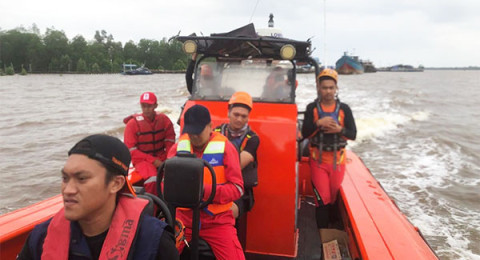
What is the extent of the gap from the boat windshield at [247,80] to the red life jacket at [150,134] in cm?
62

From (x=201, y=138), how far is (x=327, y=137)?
1444mm

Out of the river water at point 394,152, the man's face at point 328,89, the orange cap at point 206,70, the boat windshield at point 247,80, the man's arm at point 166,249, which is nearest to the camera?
the man's arm at point 166,249

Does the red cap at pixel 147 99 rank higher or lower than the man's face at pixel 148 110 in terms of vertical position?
higher

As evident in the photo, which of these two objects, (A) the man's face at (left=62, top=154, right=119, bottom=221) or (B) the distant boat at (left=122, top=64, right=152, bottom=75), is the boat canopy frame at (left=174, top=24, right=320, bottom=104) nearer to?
(A) the man's face at (left=62, top=154, right=119, bottom=221)

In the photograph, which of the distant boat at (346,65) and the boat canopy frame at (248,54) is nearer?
the boat canopy frame at (248,54)

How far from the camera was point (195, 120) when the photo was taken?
2.06 meters

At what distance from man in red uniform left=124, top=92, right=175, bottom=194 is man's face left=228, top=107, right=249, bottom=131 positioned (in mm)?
1415

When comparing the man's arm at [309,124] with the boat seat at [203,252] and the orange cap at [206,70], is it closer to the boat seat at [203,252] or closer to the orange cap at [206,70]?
the orange cap at [206,70]

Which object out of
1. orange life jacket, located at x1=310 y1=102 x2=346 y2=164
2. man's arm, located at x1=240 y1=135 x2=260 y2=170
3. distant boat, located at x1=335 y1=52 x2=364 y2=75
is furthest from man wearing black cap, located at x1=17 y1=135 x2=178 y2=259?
distant boat, located at x1=335 y1=52 x2=364 y2=75

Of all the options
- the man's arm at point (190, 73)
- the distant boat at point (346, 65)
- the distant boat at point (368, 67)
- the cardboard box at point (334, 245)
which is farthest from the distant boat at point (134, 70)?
the cardboard box at point (334, 245)

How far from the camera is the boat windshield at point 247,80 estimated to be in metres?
3.45

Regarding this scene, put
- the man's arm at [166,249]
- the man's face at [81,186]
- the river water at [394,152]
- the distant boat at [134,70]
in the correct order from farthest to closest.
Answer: the distant boat at [134,70], the river water at [394,152], the man's arm at [166,249], the man's face at [81,186]

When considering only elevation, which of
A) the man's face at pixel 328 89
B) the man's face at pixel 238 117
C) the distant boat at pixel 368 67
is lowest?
the man's face at pixel 238 117

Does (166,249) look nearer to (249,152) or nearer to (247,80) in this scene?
(249,152)
